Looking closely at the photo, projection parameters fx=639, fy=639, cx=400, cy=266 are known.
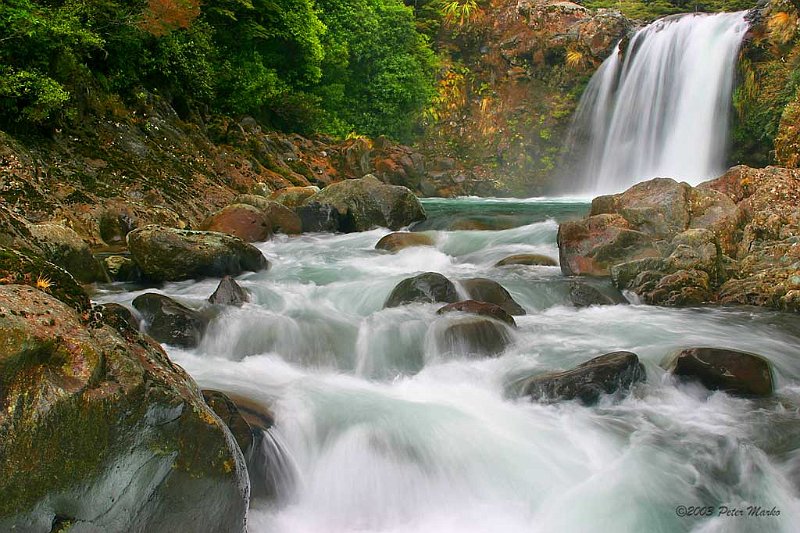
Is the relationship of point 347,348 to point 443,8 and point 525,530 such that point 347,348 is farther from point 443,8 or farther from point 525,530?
point 443,8

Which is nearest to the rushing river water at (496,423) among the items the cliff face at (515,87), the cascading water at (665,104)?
the cascading water at (665,104)

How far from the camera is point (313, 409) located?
17.7 feet

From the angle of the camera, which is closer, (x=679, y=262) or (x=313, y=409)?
(x=313, y=409)

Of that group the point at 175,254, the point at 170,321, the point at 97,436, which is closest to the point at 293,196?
the point at 175,254

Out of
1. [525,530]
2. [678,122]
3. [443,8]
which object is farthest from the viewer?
[443,8]

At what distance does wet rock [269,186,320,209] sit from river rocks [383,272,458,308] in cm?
696

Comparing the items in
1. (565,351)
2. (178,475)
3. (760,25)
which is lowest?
(565,351)

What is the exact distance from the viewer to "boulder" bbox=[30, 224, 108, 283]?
7973mm

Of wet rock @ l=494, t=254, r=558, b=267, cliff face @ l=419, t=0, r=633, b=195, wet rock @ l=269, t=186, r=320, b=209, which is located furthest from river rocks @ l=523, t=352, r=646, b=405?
cliff face @ l=419, t=0, r=633, b=195

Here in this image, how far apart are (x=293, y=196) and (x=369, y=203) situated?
2136 mm

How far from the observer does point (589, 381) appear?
559 centimetres

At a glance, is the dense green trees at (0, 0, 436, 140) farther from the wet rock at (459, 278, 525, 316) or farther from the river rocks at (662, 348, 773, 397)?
the river rocks at (662, 348, 773, 397)

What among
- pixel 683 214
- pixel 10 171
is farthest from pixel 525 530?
pixel 10 171

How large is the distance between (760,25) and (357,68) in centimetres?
1392
